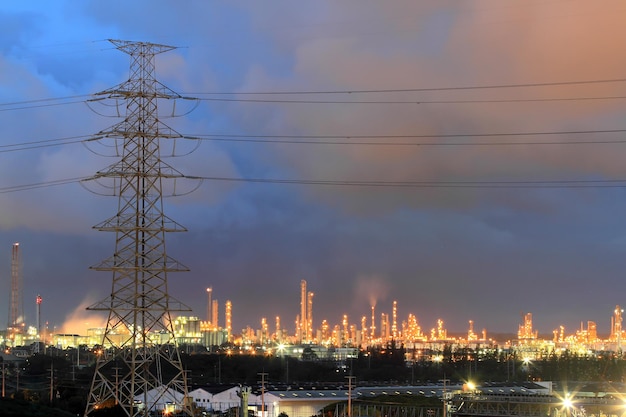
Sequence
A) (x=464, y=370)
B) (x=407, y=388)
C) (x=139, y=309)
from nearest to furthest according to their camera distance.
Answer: (x=139, y=309) < (x=407, y=388) < (x=464, y=370)

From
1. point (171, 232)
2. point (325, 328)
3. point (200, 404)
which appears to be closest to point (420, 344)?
point (325, 328)

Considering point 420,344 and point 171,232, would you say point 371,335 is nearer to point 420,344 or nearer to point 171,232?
point 420,344

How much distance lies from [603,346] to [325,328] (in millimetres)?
65794

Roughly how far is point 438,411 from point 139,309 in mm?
15783

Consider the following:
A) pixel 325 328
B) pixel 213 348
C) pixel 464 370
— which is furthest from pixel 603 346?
pixel 464 370

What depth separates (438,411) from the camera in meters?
36.5

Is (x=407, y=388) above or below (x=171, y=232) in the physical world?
below

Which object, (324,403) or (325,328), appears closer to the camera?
(324,403)

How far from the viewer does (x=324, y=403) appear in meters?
45.8

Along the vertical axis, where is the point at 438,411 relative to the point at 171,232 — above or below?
below

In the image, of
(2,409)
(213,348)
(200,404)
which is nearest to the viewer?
(2,409)

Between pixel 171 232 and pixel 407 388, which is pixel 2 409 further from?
pixel 407 388

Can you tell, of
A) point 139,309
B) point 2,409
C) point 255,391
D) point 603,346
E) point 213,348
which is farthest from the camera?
point 603,346

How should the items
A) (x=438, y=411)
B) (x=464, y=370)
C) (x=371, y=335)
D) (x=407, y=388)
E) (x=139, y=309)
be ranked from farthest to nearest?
(x=371, y=335) → (x=464, y=370) → (x=407, y=388) → (x=438, y=411) → (x=139, y=309)
